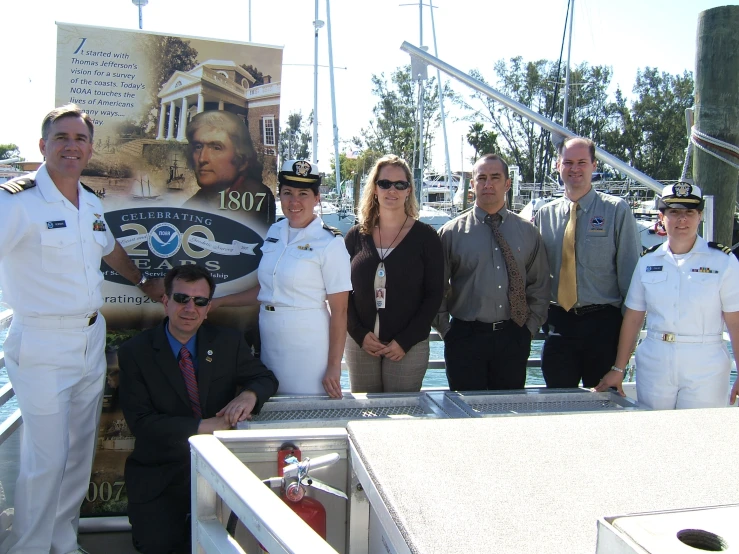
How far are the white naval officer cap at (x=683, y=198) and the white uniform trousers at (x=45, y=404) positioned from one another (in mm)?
2733

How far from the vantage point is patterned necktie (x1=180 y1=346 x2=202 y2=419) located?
2.74 m

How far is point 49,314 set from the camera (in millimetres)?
2580

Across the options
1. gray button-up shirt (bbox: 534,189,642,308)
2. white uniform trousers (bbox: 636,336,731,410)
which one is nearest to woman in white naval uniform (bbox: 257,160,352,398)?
gray button-up shirt (bbox: 534,189,642,308)

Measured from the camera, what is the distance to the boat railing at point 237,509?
0.98 metres

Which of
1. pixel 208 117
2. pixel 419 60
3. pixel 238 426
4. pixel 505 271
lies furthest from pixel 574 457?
pixel 419 60

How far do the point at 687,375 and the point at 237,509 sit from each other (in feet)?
8.00

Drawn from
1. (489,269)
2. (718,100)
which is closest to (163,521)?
(489,269)

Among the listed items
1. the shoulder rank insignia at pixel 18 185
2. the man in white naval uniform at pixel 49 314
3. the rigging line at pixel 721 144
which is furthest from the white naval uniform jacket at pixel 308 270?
the rigging line at pixel 721 144

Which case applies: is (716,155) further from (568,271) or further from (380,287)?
(380,287)

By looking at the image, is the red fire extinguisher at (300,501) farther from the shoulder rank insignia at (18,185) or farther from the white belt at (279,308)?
the shoulder rank insignia at (18,185)

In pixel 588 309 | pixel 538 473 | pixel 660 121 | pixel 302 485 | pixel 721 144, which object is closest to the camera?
pixel 538 473

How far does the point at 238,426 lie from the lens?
2266 mm

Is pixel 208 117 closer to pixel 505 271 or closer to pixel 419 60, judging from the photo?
pixel 505 271

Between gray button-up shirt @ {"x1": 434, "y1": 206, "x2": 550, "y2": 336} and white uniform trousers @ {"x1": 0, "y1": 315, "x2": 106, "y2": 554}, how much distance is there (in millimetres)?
1874
